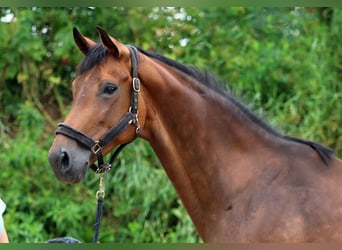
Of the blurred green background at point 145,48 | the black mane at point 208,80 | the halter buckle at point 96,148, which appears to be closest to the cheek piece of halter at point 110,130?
the halter buckle at point 96,148

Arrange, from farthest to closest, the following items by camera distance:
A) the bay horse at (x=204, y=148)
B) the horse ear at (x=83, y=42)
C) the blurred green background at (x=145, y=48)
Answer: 1. the blurred green background at (x=145, y=48)
2. the horse ear at (x=83, y=42)
3. the bay horse at (x=204, y=148)

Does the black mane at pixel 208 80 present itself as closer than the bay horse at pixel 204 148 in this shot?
No

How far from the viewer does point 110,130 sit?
3021 mm

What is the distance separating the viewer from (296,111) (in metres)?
6.35

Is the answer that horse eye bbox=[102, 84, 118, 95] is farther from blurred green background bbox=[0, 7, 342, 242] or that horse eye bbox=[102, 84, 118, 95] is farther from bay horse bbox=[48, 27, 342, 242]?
blurred green background bbox=[0, 7, 342, 242]

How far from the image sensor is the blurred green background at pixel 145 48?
607 centimetres

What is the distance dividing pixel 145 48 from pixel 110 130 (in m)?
3.62

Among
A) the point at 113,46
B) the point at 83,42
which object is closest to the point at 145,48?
the point at 83,42

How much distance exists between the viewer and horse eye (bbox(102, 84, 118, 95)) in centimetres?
301

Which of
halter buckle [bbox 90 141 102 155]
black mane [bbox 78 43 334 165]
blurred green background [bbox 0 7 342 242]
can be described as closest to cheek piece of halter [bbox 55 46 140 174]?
halter buckle [bbox 90 141 102 155]

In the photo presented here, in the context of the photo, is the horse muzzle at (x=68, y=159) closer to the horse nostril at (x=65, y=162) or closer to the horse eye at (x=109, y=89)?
the horse nostril at (x=65, y=162)

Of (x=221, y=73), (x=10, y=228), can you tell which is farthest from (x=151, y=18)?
(x=10, y=228)

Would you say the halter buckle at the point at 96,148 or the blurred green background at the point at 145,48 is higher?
the halter buckle at the point at 96,148

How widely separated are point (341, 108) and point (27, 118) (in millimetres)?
2972
